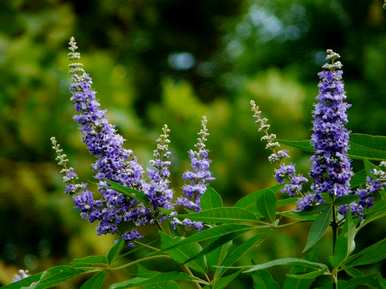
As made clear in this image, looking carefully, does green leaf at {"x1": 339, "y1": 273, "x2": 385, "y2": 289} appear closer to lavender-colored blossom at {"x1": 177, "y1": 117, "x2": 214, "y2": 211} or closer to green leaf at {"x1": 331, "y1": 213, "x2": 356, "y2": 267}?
green leaf at {"x1": 331, "y1": 213, "x2": 356, "y2": 267}

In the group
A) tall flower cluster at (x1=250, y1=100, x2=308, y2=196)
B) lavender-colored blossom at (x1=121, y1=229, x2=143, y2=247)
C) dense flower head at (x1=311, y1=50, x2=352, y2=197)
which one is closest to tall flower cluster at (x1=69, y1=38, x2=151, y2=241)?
lavender-colored blossom at (x1=121, y1=229, x2=143, y2=247)

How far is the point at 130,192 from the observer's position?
2.47 m

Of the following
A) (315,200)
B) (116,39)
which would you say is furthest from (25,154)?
(315,200)

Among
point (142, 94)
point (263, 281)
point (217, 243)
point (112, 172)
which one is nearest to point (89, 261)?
point (112, 172)

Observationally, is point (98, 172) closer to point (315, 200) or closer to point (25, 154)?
point (315, 200)

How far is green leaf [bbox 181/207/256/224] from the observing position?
7.84 feet

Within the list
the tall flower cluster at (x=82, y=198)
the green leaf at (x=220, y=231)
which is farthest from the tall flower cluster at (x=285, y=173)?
the tall flower cluster at (x=82, y=198)

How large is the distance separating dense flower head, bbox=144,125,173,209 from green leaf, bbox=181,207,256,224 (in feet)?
0.70

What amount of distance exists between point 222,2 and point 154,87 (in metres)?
3.82

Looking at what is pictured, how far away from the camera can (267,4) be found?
2391cm

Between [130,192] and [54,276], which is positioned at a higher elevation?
[130,192]

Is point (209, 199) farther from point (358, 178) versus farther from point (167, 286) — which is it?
point (358, 178)

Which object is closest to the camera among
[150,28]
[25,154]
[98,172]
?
[98,172]

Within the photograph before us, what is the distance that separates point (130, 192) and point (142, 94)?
2149 cm
